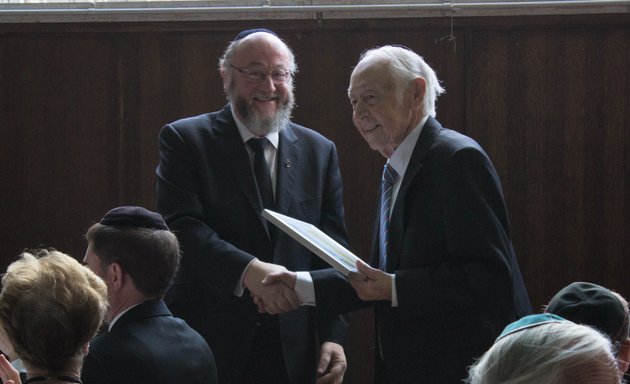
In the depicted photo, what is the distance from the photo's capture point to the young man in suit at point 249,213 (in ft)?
12.1

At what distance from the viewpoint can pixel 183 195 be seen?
12.2 feet

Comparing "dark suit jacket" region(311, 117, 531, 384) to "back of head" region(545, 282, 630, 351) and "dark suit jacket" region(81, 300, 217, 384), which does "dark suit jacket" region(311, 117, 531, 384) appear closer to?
"back of head" region(545, 282, 630, 351)

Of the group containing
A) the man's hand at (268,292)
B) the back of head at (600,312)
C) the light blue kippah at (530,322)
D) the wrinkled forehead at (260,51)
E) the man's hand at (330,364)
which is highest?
the wrinkled forehead at (260,51)

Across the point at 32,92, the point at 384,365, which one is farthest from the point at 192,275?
the point at 32,92

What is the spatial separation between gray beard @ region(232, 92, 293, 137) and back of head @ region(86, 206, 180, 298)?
98 centimetres

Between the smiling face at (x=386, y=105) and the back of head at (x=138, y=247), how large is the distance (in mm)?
916

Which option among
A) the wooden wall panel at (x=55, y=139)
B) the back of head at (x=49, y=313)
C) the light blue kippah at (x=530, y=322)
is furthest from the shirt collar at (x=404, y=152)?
the wooden wall panel at (x=55, y=139)

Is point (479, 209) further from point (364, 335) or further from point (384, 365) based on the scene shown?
point (364, 335)

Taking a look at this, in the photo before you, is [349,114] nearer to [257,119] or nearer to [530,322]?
[257,119]

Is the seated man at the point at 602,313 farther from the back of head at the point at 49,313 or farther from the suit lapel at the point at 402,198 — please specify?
the back of head at the point at 49,313

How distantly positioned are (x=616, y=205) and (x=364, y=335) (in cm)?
143

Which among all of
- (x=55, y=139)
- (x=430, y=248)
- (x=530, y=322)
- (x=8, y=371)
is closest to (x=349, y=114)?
(x=55, y=139)

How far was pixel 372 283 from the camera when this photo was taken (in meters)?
3.33

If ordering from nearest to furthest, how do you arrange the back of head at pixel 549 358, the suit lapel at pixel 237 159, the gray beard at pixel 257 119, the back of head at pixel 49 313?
1. the back of head at pixel 549 358
2. the back of head at pixel 49 313
3. the suit lapel at pixel 237 159
4. the gray beard at pixel 257 119
